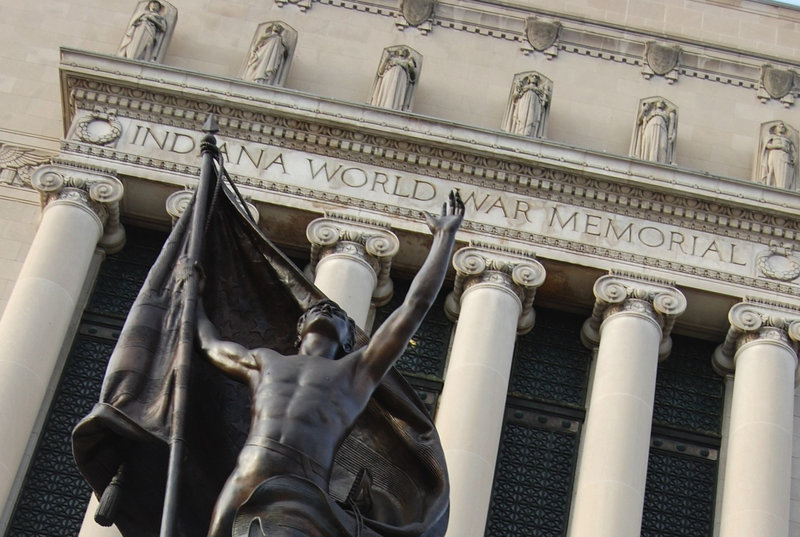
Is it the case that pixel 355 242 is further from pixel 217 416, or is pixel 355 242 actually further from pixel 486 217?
pixel 217 416

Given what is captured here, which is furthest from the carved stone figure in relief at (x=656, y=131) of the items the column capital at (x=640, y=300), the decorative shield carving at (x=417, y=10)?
the decorative shield carving at (x=417, y=10)

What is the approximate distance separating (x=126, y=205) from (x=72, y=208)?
93cm

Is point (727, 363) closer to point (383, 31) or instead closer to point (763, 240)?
point (763, 240)

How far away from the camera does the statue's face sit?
37.1 ft

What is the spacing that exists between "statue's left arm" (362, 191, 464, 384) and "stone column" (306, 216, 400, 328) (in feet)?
28.5

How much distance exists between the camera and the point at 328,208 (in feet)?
70.1

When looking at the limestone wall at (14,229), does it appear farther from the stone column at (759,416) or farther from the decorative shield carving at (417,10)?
the stone column at (759,416)

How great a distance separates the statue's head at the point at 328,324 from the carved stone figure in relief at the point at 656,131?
11601 millimetres

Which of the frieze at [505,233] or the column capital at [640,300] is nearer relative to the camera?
the column capital at [640,300]

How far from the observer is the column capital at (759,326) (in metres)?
20.8

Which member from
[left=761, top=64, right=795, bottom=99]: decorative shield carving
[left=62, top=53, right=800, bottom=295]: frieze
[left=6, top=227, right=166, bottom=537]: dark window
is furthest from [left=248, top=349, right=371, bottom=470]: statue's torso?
[left=761, top=64, right=795, bottom=99]: decorative shield carving

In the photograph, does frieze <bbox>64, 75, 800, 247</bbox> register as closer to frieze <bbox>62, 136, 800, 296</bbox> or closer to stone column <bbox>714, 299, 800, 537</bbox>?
frieze <bbox>62, 136, 800, 296</bbox>

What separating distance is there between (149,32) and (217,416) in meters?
12.2

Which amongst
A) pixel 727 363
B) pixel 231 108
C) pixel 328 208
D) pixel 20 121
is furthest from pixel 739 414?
pixel 20 121
